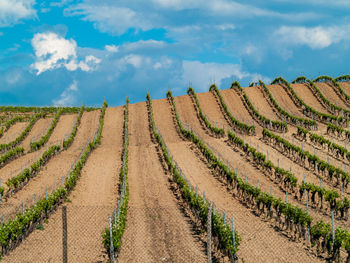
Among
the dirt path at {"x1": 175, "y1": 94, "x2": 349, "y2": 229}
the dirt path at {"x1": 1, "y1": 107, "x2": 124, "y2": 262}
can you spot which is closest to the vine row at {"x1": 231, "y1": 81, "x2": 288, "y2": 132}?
the dirt path at {"x1": 175, "y1": 94, "x2": 349, "y2": 229}

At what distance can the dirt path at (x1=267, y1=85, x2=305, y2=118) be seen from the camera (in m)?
58.9

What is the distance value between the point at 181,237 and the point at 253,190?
26.4 feet

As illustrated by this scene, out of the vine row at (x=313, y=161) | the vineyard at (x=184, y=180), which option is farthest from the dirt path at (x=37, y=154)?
the vine row at (x=313, y=161)

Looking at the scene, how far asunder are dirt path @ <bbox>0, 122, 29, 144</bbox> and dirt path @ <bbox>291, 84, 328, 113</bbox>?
42599 mm

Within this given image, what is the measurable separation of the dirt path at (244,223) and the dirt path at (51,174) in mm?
10396

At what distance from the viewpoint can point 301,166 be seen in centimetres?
3603

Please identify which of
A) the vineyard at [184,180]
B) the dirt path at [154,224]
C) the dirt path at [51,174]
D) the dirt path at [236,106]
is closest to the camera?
the dirt path at [154,224]

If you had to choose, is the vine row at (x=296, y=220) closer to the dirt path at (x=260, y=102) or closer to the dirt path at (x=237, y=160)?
the dirt path at (x=237, y=160)

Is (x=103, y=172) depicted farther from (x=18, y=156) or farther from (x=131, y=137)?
(x=131, y=137)

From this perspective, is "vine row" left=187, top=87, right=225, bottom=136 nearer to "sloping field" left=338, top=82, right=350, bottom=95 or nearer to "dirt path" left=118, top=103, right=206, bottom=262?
"dirt path" left=118, top=103, right=206, bottom=262

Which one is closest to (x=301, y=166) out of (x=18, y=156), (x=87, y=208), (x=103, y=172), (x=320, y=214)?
(x=320, y=214)

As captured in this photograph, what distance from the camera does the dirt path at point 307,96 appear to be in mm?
60281

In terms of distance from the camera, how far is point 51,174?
34031 mm

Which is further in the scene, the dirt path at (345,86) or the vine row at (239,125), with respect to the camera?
the dirt path at (345,86)
